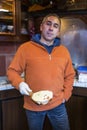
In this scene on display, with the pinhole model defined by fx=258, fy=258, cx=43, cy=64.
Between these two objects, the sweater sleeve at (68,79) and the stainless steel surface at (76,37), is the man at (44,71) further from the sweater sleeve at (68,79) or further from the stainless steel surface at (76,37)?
the stainless steel surface at (76,37)

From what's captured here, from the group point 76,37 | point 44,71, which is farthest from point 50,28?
point 76,37

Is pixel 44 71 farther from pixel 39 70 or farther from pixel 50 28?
pixel 50 28

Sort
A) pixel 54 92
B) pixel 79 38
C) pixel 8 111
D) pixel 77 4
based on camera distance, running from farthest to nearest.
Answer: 1. pixel 79 38
2. pixel 77 4
3. pixel 8 111
4. pixel 54 92

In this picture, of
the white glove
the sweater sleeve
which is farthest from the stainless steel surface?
the white glove

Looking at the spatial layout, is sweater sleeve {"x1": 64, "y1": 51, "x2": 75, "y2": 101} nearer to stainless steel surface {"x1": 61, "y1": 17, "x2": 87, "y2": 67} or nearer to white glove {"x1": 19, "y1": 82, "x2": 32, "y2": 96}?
white glove {"x1": 19, "y1": 82, "x2": 32, "y2": 96}

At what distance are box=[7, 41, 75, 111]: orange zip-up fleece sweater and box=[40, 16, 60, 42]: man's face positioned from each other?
0.08 m

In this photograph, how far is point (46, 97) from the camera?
5.10ft

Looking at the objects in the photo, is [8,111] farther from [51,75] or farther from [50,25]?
[50,25]

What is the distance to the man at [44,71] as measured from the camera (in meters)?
1.64

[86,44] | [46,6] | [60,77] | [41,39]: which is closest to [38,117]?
[60,77]

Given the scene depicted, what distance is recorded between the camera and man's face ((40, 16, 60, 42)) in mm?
1688

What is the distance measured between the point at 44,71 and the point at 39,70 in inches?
1.3

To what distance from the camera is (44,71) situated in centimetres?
164

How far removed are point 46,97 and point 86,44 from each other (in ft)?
4.02
